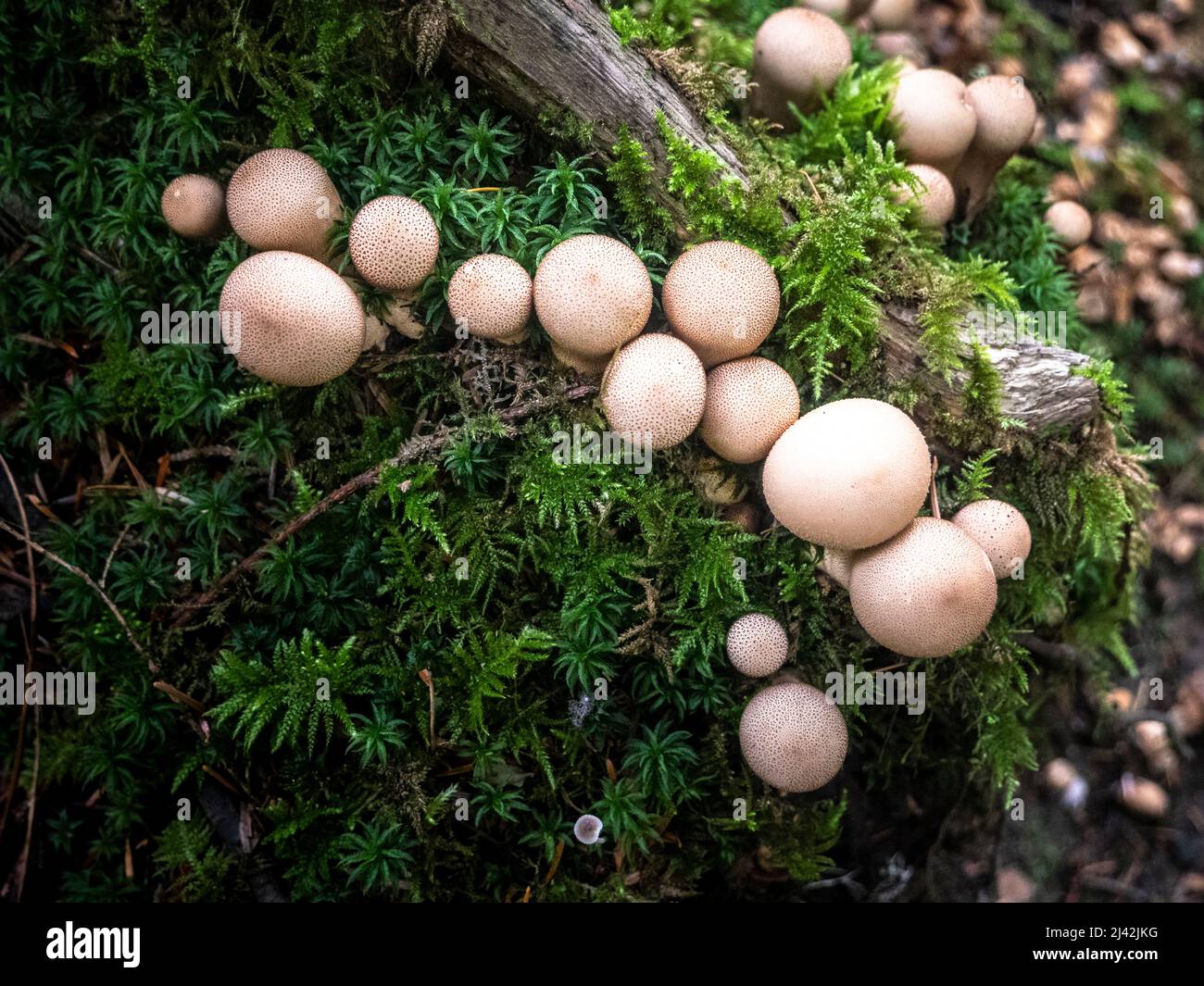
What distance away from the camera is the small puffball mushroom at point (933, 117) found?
2998mm

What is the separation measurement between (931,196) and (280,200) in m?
2.19

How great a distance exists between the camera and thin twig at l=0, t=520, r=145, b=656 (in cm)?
275

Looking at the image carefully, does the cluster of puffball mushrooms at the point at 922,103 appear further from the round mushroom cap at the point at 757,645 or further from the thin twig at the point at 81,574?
the thin twig at the point at 81,574

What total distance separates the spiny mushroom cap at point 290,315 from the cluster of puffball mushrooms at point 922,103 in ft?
5.78

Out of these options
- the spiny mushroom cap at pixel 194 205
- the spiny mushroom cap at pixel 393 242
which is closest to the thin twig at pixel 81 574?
the spiny mushroom cap at pixel 194 205

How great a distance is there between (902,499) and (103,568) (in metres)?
2.57

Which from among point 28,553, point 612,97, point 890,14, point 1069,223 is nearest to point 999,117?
point 1069,223

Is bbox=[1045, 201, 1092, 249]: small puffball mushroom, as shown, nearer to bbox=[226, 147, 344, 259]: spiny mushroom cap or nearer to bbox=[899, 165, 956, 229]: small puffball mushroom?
bbox=[899, 165, 956, 229]: small puffball mushroom

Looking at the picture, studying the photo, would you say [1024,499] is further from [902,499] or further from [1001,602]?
[902,499]

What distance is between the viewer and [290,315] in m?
2.29

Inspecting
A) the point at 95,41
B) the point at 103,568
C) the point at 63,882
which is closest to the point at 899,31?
the point at 95,41

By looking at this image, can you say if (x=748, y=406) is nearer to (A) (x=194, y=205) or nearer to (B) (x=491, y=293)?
(B) (x=491, y=293)

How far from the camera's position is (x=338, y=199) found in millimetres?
2584

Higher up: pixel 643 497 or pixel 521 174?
pixel 521 174
